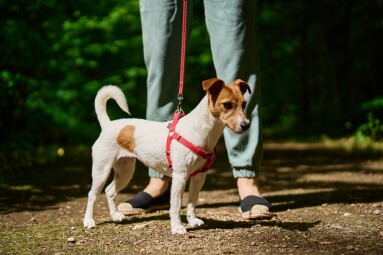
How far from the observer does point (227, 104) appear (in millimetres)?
3082

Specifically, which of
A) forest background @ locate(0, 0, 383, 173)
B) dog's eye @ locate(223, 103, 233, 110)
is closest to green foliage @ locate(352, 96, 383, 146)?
forest background @ locate(0, 0, 383, 173)

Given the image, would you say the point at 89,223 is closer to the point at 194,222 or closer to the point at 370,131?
the point at 194,222

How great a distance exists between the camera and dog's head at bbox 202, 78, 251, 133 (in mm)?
3047

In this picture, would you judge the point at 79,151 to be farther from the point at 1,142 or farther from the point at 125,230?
the point at 125,230

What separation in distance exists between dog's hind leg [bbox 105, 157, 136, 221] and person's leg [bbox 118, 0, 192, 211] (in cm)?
23

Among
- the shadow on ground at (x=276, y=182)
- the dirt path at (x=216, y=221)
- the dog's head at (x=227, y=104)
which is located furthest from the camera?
the shadow on ground at (x=276, y=182)

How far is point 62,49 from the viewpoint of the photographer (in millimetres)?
8680

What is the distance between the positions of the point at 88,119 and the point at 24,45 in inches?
101

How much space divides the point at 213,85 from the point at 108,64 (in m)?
6.83

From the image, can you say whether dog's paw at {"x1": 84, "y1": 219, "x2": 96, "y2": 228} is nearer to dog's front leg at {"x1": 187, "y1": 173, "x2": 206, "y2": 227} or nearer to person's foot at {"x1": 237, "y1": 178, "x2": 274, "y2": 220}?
dog's front leg at {"x1": 187, "y1": 173, "x2": 206, "y2": 227}

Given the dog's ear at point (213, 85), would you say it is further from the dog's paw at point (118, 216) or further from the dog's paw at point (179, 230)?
the dog's paw at point (118, 216)

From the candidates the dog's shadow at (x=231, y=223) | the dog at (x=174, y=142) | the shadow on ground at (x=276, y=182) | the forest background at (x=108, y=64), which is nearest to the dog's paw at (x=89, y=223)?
the dog at (x=174, y=142)

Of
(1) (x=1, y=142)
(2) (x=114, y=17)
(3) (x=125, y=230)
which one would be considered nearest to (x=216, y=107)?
(3) (x=125, y=230)

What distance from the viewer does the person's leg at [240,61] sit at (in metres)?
3.81
